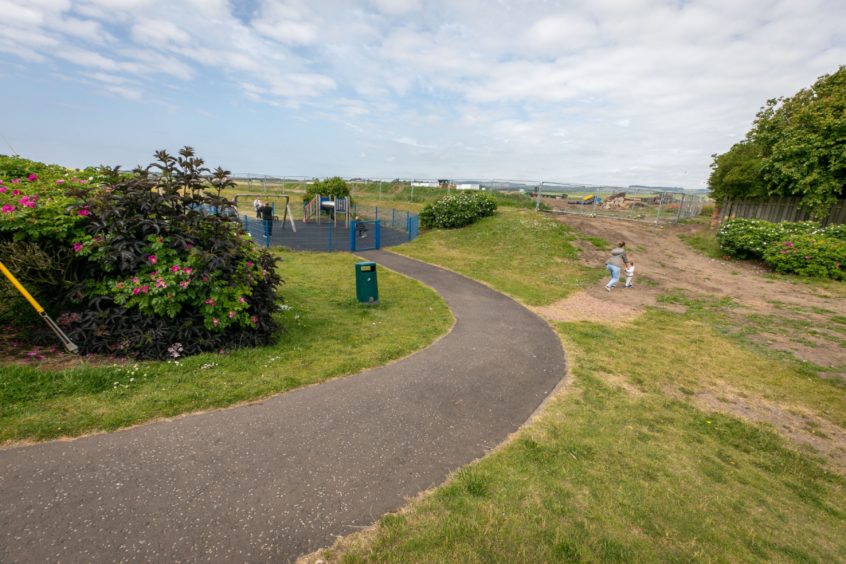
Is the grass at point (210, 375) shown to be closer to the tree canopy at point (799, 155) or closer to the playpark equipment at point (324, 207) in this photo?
the playpark equipment at point (324, 207)

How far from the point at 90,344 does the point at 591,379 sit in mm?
7124

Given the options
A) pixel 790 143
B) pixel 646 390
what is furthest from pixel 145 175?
pixel 790 143

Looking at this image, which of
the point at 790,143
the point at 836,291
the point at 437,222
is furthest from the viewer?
the point at 437,222

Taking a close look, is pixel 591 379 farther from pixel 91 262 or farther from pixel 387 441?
pixel 91 262

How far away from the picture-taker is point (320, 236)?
20.5 m

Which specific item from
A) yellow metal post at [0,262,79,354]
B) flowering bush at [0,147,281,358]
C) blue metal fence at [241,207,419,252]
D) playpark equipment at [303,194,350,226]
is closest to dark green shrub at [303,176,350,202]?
playpark equipment at [303,194,350,226]

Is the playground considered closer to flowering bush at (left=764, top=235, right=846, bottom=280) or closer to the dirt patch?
the dirt patch

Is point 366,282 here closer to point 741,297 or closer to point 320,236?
point 741,297

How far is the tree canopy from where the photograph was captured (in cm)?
1633

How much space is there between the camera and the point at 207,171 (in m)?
5.59

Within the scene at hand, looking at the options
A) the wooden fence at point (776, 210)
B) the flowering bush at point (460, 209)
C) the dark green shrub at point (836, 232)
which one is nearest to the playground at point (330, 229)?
the flowering bush at point (460, 209)

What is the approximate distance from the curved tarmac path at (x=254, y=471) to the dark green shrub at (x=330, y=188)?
23645mm

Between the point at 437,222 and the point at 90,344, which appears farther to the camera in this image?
the point at 437,222

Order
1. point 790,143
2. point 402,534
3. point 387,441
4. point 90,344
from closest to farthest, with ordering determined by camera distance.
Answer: point 402,534 → point 387,441 → point 90,344 → point 790,143
